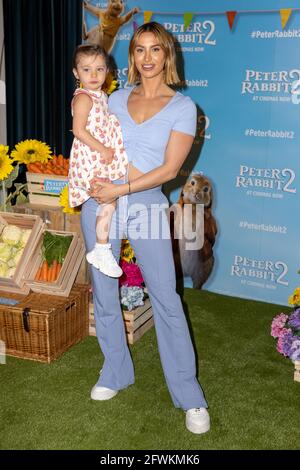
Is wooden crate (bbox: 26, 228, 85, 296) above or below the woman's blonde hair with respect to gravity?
below

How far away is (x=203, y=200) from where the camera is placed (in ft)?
14.4

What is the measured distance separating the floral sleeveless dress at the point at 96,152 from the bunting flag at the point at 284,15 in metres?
1.94

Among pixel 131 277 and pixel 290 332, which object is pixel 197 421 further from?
pixel 131 277

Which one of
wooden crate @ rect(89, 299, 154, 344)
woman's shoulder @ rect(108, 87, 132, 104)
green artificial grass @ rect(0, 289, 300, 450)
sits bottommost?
green artificial grass @ rect(0, 289, 300, 450)

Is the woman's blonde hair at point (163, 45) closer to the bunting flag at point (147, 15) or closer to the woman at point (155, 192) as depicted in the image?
the woman at point (155, 192)

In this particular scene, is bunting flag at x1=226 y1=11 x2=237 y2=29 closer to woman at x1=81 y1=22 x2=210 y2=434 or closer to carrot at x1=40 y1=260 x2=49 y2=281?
woman at x1=81 y1=22 x2=210 y2=434

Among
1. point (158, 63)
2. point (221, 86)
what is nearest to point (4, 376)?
point (158, 63)

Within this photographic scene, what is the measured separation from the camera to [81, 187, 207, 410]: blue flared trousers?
8.05 ft

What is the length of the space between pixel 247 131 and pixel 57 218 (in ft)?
5.18

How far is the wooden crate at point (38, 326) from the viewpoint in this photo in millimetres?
3182

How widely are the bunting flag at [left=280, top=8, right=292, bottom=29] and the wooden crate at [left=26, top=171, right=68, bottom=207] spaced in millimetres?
1874

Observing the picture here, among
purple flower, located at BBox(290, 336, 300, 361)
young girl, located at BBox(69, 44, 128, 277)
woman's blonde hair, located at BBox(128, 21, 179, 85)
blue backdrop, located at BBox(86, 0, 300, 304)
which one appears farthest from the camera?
blue backdrop, located at BBox(86, 0, 300, 304)

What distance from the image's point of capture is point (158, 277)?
96.7 inches

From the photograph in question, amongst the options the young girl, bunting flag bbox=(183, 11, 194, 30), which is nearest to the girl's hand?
the young girl
